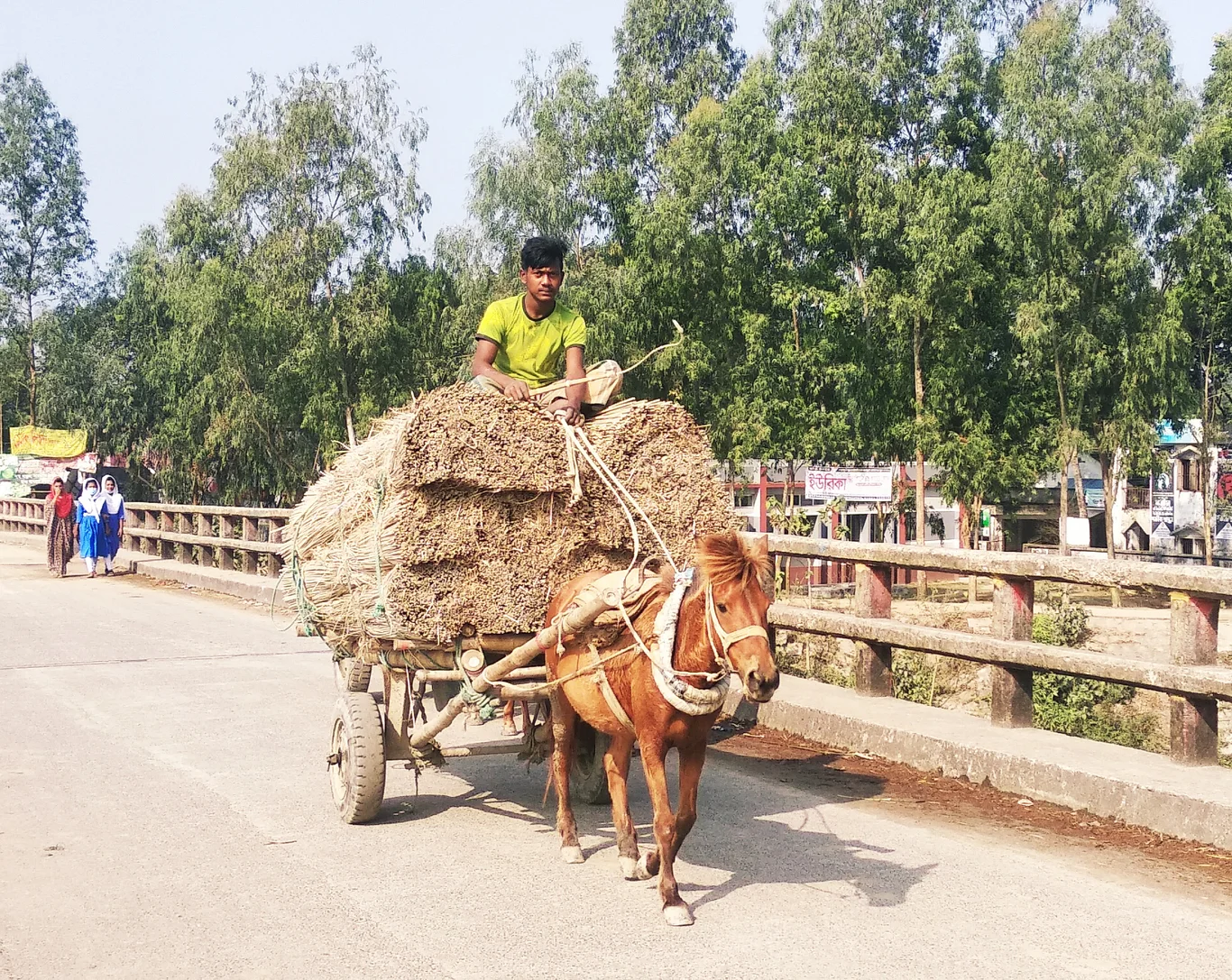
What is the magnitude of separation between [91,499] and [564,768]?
19.3 m

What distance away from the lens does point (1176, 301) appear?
3444cm

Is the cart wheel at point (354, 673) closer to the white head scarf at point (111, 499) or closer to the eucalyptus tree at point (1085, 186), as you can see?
the white head scarf at point (111, 499)

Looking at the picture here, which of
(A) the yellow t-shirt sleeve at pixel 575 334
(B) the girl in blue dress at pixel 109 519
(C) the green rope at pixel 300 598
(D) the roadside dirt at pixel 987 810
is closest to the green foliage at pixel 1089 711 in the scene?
(D) the roadside dirt at pixel 987 810

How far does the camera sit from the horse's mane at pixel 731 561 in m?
4.84

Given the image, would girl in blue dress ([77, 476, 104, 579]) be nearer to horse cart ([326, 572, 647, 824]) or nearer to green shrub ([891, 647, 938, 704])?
green shrub ([891, 647, 938, 704])

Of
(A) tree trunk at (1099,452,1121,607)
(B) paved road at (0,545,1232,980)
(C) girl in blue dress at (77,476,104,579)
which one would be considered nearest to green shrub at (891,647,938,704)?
(B) paved road at (0,545,1232,980)

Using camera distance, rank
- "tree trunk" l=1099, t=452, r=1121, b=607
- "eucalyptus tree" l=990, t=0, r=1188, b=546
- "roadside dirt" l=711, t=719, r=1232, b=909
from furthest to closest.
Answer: "tree trunk" l=1099, t=452, r=1121, b=607, "eucalyptus tree" l=990, t=0, r=1188, b=546, "roadside dirt" l=711, t=719, r=1232, b=909

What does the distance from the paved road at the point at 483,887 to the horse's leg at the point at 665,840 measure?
0.25ft

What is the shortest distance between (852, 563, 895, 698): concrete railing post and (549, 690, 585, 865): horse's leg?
3.17 metres

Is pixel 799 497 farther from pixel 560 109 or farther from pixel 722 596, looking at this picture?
pixel 722 596

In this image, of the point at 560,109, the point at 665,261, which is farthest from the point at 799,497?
the point at 560,109

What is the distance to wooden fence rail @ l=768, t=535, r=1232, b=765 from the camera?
21.0 ft

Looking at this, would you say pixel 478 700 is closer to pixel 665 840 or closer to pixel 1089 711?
pixel 665 840

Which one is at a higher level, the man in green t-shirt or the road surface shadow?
the man in green t-shirt
